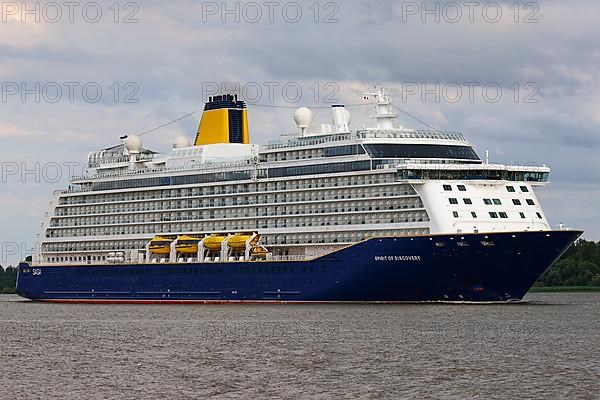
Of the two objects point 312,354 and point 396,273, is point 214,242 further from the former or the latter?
point 312,354

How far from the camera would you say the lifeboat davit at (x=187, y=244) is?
95375 mm

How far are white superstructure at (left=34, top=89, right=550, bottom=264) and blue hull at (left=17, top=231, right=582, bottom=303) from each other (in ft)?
5.42

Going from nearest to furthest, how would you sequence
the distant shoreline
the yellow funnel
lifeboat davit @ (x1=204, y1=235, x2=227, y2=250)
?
lifeboat davit @ (x1=204, y1=235, x2=227, y2=250), the yellow funnel, the distant shoreline

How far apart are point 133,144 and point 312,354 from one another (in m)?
52.9

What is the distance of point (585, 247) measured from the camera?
164 metres

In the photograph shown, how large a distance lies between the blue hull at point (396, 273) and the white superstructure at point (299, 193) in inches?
65.1

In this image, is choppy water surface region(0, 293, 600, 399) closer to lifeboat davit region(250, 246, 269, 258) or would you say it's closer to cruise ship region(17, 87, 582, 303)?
cruise ship region(17, 87, 582, 303)

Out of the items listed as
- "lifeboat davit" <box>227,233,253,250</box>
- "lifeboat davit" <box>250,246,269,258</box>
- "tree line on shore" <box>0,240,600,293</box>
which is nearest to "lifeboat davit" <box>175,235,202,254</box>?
"lifeboat davit" <box>227,233,253,250</box>

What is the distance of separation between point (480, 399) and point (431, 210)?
37.7 m

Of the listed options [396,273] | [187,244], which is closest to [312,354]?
[396,273]

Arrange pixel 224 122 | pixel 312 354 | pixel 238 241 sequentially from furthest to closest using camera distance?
pixel 224 122, pixel 238 241, pixel 312 354

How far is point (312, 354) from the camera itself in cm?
5603

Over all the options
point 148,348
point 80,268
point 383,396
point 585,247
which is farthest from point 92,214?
point 585,247

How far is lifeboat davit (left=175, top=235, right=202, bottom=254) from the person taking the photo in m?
95.4
